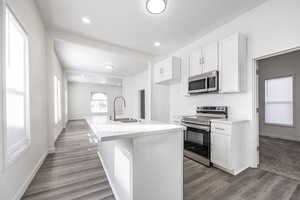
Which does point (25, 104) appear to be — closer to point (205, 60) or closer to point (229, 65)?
point (205, 60)

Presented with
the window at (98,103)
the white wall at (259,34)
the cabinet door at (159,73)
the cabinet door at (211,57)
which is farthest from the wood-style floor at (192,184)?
the window at (98,103)

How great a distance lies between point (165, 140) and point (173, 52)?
3.76 metres

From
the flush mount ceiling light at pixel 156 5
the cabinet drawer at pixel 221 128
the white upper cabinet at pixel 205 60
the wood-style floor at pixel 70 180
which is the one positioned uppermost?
the flush mount ceiling light at pixel 156 5

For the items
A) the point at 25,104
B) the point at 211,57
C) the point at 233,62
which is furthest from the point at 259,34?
the point at 25,104

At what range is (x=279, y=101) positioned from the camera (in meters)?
4.30

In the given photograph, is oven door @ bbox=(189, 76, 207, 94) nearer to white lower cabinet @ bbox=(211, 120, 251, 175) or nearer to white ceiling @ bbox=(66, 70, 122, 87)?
white lower cabinet @ bbox=(211, 120, 251, 175)

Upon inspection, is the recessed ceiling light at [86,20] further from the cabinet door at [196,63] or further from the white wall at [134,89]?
the white wall at [134,89]

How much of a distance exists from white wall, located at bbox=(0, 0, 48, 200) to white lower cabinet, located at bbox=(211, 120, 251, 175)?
285 cm

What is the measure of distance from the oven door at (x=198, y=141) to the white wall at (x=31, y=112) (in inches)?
109

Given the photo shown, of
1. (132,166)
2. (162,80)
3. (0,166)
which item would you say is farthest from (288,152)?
(0,166)

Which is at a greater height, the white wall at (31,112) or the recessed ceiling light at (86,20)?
the recessed ceiling light at (86,20)

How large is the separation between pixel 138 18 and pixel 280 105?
514 cm

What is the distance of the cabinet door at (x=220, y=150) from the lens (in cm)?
218

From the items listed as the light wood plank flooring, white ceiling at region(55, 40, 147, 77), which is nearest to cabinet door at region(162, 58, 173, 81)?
white ceiling at region(55, 40, 147, 77)
